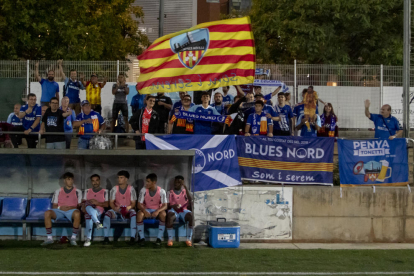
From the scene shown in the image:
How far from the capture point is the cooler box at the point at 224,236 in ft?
36.3

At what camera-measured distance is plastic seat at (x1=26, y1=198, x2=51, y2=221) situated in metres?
11.4

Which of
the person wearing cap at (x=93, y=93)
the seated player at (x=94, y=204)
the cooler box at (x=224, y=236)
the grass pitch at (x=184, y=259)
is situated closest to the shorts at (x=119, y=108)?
the person wearing cap at (x=93, y=93)

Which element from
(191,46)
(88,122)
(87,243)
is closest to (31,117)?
(88,122)

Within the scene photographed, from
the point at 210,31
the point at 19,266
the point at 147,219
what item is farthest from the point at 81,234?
the point at 210,31

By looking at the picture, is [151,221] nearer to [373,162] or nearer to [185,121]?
[185,121]

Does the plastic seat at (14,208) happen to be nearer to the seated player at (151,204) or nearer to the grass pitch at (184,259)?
the grass pitch at (184,259)

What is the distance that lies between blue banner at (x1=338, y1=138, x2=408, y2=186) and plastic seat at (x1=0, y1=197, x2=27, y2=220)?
6.69 m

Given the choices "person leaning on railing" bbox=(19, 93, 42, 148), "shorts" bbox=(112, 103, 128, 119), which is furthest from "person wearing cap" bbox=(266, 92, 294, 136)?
"person leaning on railing" bbox=(19, 93, 42, 148)

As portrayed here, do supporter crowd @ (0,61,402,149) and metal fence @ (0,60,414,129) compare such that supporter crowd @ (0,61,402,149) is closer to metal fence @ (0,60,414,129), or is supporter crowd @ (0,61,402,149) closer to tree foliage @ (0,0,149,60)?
metal fence @ (0,60,414,129)

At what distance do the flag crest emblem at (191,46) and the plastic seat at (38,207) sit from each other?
4.01m

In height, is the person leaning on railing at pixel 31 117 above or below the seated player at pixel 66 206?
above

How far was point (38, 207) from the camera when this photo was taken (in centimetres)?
1158

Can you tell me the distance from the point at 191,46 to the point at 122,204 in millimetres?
3502

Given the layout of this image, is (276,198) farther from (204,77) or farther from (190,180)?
(204,77)
